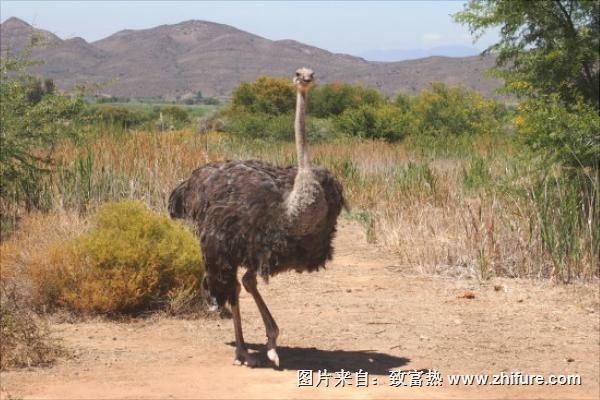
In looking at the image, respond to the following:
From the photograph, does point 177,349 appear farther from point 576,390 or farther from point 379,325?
point 576,390

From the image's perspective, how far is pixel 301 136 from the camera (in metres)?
6.61

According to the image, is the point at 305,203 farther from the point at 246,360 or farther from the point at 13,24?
the point at 13,24

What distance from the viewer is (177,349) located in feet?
23.6

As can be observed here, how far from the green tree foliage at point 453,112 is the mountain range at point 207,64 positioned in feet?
166

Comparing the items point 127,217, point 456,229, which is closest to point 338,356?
point 127,217

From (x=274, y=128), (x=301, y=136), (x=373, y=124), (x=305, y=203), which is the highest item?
(x=301, y=136)

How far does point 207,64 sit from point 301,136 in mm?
128768

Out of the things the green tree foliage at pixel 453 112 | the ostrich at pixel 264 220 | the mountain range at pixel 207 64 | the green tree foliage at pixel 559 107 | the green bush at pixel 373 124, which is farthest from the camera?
the mountain range at pixel 207 64

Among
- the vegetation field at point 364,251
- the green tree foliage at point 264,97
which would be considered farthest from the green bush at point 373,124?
the vegetation field at point 364,251

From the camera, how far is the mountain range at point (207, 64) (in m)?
104

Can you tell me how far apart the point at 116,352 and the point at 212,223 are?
1305 mm

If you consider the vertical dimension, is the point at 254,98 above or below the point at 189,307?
above

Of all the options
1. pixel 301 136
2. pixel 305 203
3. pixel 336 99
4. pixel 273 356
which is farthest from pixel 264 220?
pixel 336 99

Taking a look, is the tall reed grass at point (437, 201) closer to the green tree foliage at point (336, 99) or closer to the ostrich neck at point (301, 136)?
the ostrich neck at point (301, 136)
